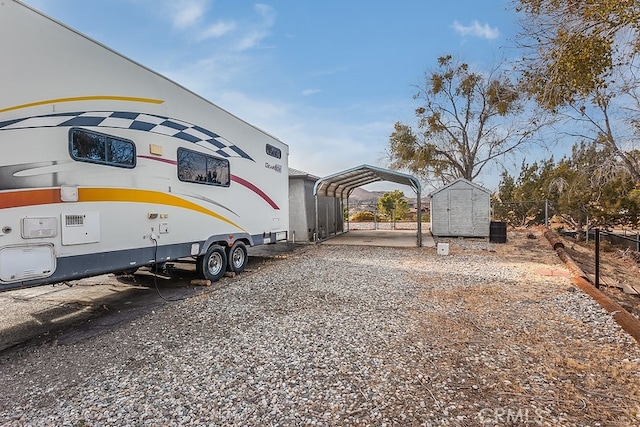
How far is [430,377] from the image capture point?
2.98m

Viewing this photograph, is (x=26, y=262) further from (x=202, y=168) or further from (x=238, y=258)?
(x=238, y=258)

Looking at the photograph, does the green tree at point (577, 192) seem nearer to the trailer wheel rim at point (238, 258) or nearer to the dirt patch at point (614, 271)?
the dirt patch at point (614, 271)

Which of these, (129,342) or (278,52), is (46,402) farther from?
(278,52)

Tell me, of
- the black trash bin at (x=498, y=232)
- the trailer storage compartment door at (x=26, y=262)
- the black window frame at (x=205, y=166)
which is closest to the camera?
the trailer storage compartment door at (x=26, y=262)

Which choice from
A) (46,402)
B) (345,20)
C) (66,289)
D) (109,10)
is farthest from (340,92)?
(46,402)

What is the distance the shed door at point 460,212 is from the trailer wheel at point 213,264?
413 inches

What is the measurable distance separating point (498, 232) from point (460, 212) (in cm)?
163

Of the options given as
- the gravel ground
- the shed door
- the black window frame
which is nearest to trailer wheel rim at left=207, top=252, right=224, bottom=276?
the gravel ground

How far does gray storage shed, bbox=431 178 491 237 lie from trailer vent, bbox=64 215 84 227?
43.2ft

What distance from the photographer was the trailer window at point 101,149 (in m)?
4.09

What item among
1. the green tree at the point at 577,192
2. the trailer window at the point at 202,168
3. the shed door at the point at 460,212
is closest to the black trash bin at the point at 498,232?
the shed door at the point at 460,212

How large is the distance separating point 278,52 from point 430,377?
31.2ft

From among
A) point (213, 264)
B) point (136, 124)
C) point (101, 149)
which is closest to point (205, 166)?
point (136, 124)

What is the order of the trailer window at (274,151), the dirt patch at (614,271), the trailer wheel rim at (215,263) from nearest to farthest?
the dirt patch at (614,271)
the trailer wheel rim at (215,263)
the trailer window at (274,151)
